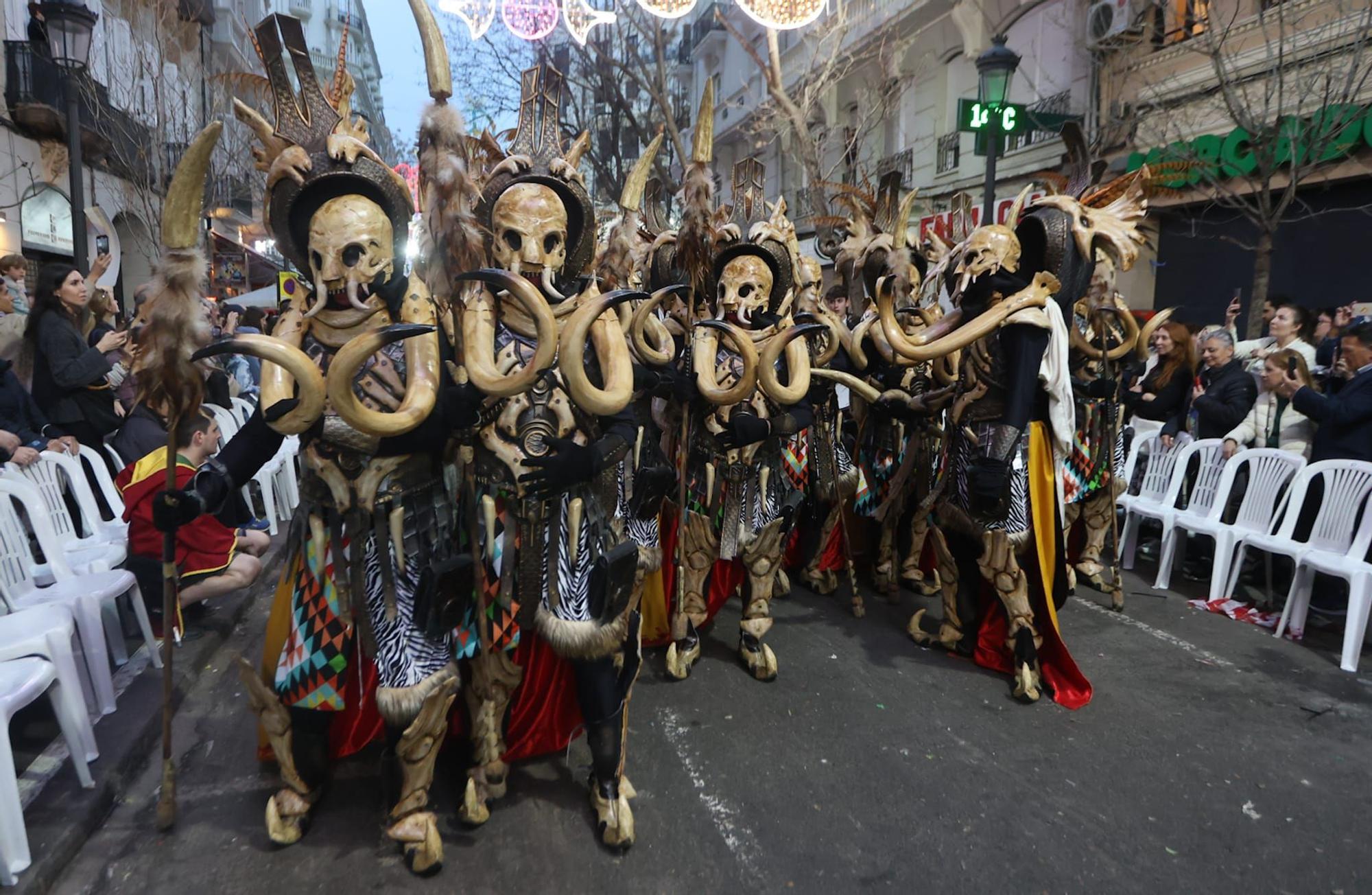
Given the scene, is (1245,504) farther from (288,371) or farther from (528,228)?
(288,371)

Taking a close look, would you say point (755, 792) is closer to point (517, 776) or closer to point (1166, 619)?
point (517, 776)

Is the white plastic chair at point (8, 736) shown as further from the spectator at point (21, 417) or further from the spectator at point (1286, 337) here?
the spectator at point (1286, 337)

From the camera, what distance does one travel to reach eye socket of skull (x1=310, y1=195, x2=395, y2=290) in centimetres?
242

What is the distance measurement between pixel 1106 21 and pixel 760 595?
454 inches

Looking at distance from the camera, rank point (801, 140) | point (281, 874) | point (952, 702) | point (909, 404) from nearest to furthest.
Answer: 1. point (281, 874)
2. point (952, 702)
3. point (909, 404)
4. point (801, 140)

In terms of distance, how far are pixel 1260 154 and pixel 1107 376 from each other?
13.0ft

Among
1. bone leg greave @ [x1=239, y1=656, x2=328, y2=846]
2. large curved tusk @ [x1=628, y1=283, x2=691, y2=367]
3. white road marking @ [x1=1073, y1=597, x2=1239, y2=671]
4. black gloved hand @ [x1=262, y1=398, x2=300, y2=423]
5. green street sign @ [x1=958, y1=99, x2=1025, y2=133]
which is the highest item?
green street sign @ [x1=958, y1=99, x2=1025, y2=133]

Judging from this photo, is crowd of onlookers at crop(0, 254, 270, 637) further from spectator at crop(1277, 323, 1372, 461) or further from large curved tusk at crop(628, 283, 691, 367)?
spectator at crop(1277, 323, 1372, 461)

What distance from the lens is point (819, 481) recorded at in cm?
491

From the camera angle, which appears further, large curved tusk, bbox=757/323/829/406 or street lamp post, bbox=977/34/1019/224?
A: street lamp post, bbox=977/34/1019/224

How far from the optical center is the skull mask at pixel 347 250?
7.96ft

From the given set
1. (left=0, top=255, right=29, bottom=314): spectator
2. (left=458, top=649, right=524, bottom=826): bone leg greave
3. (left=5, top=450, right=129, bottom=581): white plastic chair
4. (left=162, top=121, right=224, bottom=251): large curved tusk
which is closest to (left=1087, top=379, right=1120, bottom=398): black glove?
(left=458, top=649, right=524, bottom=826): bone leg greave

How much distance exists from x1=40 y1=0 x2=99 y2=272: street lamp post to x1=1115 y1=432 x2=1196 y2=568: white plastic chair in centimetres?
887

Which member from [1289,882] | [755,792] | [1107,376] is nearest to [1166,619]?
[1107,376]
